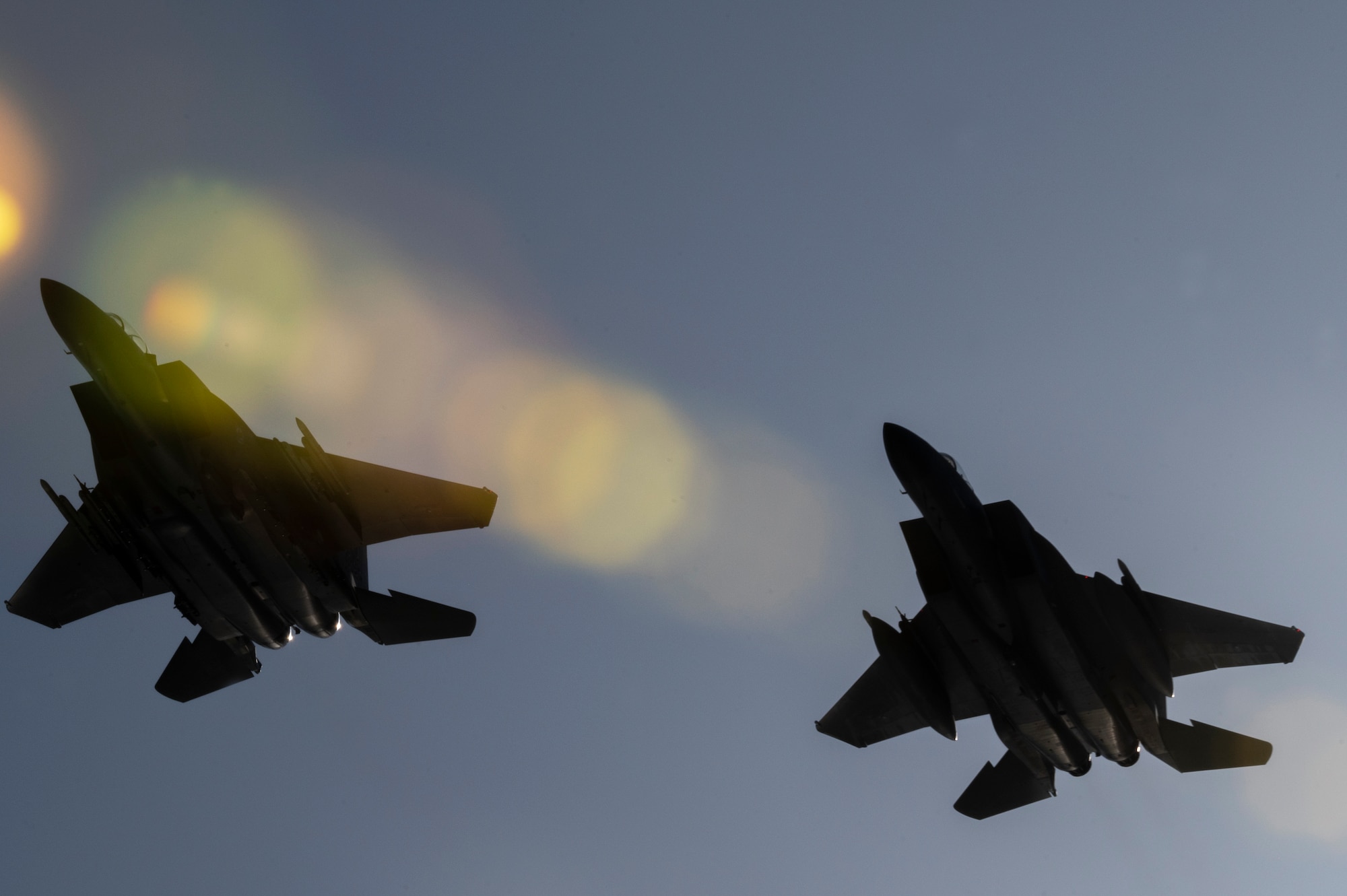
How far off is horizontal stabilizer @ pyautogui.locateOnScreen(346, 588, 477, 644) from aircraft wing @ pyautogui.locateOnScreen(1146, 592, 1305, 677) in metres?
18.5

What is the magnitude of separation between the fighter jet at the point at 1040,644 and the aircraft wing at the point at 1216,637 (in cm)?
3

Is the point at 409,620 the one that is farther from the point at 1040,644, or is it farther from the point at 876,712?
the point at 1040,644

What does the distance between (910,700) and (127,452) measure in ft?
66.5

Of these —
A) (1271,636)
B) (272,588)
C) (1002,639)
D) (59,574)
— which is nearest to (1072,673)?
(1002,639)

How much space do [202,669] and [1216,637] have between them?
2808 centimetres

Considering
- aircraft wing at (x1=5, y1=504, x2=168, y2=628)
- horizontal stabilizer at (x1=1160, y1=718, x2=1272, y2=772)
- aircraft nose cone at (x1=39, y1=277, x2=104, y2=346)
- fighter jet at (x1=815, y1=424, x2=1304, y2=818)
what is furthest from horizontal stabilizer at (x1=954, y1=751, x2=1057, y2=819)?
aircraft nose cone at (x1=39, y1=277, x2=104, y2=346)

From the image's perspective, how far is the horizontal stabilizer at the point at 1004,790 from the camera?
28.8 meters

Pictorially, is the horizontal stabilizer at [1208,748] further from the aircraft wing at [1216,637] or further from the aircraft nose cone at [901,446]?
the aircraft nose cone at [901,446]

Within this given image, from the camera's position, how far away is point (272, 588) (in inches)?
1004

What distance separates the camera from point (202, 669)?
2961 centimetres

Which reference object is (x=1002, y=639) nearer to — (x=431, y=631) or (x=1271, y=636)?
(x=1271, y=636)

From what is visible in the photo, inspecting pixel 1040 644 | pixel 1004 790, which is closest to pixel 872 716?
pixel 1004 790

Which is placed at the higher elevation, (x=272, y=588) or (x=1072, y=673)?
(x=1072, y=673)

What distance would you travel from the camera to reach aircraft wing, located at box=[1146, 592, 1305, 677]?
86.6 feet
